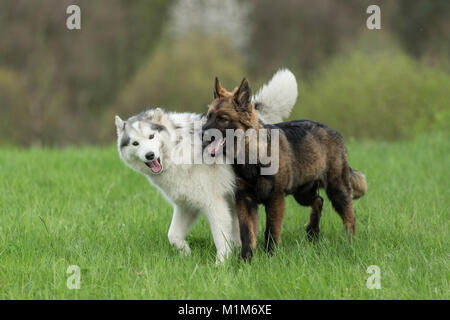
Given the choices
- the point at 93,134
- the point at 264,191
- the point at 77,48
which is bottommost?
the point at 93,134

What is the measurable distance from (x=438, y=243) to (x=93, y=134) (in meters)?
17.7

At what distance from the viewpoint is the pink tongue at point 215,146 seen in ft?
15.5

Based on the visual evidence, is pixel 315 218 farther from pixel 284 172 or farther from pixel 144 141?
pixel 144 141

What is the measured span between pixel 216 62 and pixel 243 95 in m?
15.7

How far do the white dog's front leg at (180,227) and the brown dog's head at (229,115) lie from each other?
943 mm

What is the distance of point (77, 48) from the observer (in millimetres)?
21031

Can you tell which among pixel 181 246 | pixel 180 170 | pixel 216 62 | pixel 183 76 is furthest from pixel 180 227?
pixel 216 62

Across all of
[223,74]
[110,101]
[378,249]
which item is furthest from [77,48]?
[378,249]

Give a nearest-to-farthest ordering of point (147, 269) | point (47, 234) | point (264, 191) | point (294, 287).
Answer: point (294, 287)
point (147, 269)
point (264, 191)
point (47, 234)

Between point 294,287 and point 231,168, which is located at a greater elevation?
point 231,168

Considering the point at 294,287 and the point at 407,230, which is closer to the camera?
the point at 294,287

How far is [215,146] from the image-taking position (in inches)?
187

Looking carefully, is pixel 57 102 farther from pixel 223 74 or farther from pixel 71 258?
pixel 71 258

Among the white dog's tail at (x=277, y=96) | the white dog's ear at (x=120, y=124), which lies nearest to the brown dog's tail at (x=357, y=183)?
the white dog's tail at (x=277, y=96)
